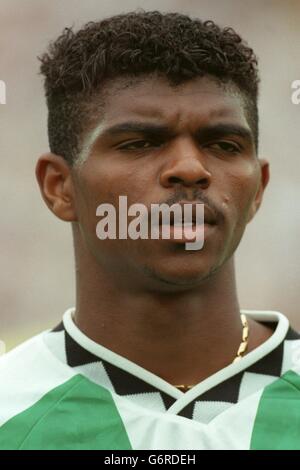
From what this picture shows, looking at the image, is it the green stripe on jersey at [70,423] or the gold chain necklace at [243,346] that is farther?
the gold chain necklace at [243,346]

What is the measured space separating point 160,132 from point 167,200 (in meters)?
0.18

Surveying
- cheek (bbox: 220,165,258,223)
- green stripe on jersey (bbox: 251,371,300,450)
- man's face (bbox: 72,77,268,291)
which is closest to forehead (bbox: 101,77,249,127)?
man's face (bbox: 72,77,268,291)

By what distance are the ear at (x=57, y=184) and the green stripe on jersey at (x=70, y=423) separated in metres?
0.49

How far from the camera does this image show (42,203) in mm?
4863

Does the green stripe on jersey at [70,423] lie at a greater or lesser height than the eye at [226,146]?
lesser

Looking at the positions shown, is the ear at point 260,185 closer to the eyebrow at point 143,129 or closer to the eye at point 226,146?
the eye at point 226,146

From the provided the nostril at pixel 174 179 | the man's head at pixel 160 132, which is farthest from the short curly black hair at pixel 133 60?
the nostril at pixel 174 179

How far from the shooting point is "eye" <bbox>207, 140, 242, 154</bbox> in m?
2.38

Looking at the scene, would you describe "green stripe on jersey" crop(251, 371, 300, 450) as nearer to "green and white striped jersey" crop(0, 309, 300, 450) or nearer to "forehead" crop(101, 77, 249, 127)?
"green and white striped jersey" crop(0, 309, 300, 450)

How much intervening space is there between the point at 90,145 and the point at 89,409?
2.25 ft

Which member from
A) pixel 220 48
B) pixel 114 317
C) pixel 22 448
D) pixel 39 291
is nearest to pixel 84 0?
pixel 39 291

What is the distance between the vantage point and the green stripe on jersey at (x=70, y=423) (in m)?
2.31

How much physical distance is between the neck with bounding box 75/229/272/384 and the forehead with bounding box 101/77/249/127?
0.40 meters

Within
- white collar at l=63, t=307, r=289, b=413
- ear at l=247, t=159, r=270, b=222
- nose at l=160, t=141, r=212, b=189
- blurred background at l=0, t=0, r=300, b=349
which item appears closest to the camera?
nose at l=160, t=141, r=212, b=189
